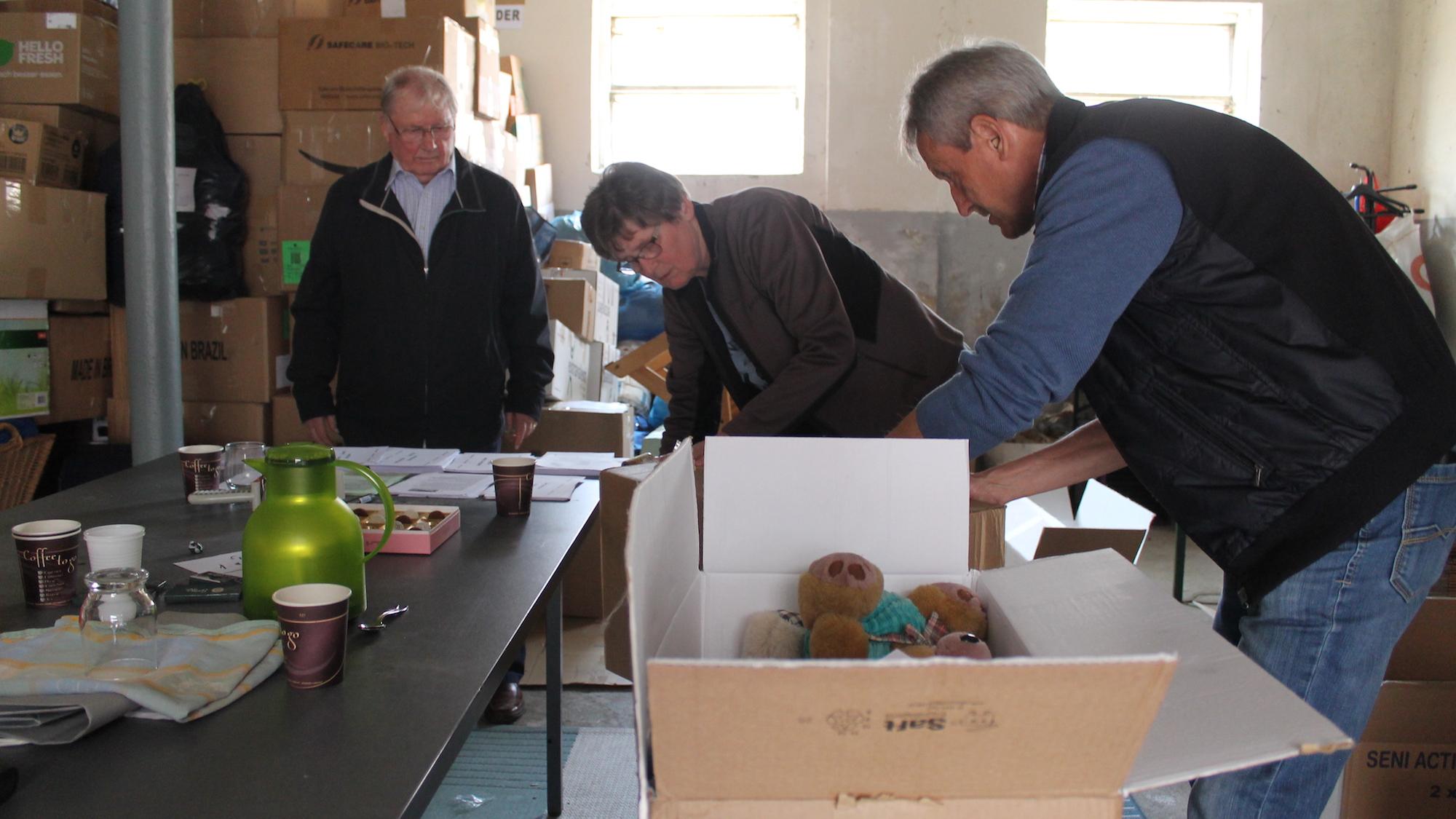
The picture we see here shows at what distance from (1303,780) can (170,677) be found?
107cm

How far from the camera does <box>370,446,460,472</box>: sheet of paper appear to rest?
1908 millimetres

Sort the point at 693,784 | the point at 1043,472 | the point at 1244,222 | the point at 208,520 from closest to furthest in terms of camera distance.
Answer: the point at 693,784 < the point at 1244,222 < the point at 1043,472 < the point at 208,520

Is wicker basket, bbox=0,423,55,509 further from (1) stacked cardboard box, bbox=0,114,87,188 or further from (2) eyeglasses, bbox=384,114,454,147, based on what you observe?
(2) eyeglasses, bbox=384,114,454,147

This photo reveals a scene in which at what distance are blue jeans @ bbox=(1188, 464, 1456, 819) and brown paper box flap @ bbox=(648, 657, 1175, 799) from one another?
58cm

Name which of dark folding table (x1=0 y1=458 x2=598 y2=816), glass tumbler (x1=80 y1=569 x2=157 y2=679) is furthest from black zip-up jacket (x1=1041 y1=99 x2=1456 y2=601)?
glass tumbler (x1=80 y1=569 x2=157 y2=679)

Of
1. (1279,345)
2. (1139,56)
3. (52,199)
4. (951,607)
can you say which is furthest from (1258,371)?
(1139,56)

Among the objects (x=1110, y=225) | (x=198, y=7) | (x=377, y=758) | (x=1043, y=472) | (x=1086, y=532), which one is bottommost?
(x=1086, y=532)

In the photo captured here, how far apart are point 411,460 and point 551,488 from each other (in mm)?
368

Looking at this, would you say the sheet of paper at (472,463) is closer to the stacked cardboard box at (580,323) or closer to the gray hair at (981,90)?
the gray hair at (981,90)

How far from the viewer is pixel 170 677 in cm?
86

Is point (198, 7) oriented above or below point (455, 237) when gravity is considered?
above

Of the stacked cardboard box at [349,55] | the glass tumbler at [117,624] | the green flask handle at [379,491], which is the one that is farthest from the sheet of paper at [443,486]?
the stacked cardboard box at [349,55]

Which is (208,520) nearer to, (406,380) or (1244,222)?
(406,380)

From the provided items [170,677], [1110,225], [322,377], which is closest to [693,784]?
[170,677]
